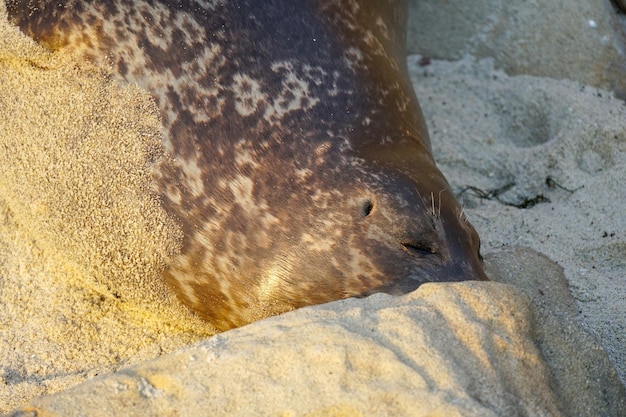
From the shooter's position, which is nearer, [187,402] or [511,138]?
[187,402]

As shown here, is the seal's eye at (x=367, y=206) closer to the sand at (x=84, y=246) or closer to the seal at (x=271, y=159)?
the seal at (x=271, y=159)

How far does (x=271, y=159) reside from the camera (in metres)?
2.91

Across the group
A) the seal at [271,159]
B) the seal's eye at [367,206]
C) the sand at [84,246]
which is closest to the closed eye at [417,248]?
the seal at [271,159]

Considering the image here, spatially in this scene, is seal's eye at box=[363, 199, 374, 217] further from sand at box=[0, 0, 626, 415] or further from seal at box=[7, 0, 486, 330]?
sand at box=[0, 0, 626, 415]

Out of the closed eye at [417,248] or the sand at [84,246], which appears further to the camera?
the sand at [84,246]

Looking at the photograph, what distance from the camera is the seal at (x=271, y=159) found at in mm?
2781

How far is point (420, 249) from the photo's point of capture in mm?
2793

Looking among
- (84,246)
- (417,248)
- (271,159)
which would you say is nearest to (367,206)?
(417,248)

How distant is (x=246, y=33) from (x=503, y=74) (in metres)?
2.24

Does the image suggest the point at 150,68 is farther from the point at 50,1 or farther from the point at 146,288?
the point at 146,288

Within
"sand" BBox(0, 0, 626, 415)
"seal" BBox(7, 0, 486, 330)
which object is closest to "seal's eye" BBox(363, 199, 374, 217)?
"seal" BBox(7, 0, 486, 330)

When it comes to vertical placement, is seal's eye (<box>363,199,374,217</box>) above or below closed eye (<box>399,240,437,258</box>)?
above

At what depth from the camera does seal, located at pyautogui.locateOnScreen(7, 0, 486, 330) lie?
2.78 meters

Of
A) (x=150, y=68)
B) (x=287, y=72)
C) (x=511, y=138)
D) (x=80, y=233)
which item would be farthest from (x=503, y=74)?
(x=80, y=233)
